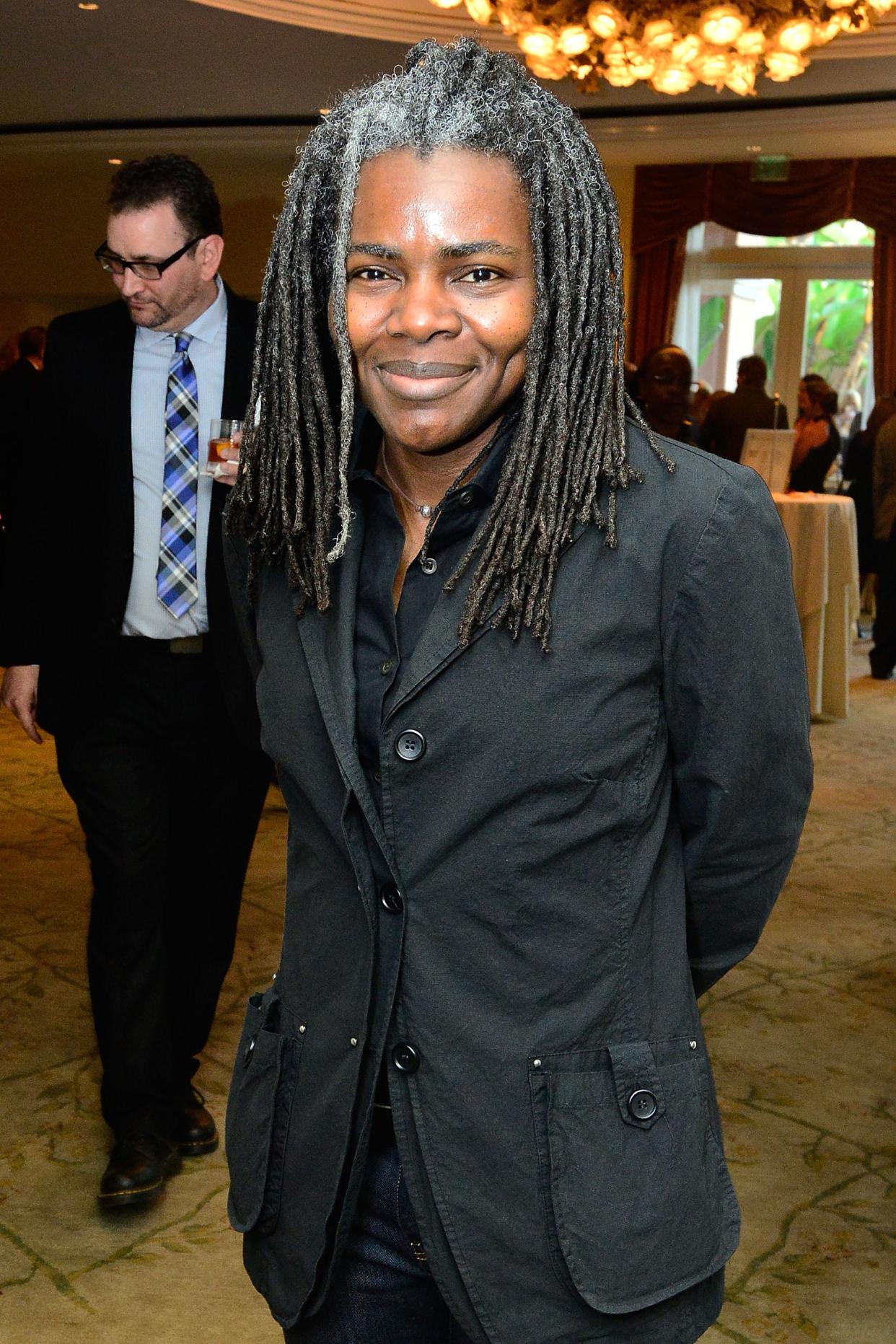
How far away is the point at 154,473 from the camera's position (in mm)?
2588

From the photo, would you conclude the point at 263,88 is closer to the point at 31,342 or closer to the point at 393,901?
the point at 31,342

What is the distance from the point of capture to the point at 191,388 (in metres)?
2.60

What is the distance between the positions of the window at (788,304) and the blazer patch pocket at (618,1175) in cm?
1212

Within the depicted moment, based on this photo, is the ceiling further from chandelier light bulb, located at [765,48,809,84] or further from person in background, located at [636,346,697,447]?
person in background, located at [636,346,697,447]

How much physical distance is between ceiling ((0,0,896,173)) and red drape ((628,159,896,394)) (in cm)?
26

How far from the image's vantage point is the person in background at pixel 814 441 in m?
9.44

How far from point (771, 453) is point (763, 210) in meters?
5.83

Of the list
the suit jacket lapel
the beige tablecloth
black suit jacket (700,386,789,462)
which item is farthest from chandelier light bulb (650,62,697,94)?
the suit jacket lapel

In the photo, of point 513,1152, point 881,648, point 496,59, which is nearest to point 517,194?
point 496,59

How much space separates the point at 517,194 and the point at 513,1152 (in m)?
0.72

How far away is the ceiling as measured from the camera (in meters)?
8.02

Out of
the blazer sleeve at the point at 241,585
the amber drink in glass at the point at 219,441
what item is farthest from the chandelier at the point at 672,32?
the blazer sleeve at the point at 241,585

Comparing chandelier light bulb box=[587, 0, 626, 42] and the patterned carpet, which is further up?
chandelier light bulb box=[587, 0, 626, 42]

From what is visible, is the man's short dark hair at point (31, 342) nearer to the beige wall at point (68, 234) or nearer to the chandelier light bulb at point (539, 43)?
the chandelier light bulb at point (539, 43)
